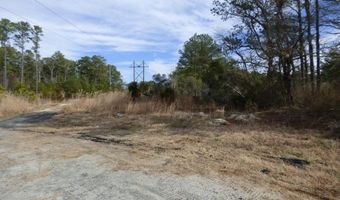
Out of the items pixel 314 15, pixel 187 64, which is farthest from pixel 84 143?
pixel 187 64

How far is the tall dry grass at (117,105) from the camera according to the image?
9.95 meters

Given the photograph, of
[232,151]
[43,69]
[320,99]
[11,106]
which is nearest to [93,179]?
[232,151]

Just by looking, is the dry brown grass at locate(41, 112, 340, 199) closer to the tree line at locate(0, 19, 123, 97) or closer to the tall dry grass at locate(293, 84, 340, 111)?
the tall dry grass at locate(293, 84, 340, 111)

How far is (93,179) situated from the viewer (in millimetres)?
3371

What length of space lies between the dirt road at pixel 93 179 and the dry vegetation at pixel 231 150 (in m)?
0.19

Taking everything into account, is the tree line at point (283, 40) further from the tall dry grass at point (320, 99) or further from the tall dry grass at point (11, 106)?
the tall dry grass at point (11, 106)

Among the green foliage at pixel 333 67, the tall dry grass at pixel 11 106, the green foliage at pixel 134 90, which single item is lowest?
the tall dry grass at pixel 11 106

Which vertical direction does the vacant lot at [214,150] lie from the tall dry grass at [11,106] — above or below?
below

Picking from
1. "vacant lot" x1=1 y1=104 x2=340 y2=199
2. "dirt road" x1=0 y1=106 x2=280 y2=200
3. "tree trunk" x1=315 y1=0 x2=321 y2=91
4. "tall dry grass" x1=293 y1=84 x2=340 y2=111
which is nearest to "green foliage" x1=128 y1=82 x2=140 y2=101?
"vacant lot" x1=1 y1=104 x2=340 y2=199

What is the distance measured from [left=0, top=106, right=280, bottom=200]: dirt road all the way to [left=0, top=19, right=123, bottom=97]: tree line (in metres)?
14.9

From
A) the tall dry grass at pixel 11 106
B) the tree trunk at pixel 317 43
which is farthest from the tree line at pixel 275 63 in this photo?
the tall dry grass at pixel 11 106

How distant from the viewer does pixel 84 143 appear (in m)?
5.55

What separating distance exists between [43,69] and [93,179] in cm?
5057

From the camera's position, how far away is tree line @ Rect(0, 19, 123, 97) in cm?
2398
